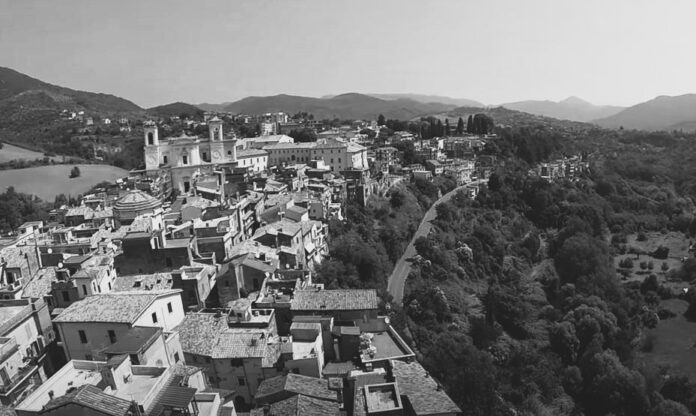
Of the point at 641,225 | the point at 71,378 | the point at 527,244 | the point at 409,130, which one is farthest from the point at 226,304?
the point at 409,130

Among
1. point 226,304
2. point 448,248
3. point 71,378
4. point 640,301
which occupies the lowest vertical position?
point 640,301

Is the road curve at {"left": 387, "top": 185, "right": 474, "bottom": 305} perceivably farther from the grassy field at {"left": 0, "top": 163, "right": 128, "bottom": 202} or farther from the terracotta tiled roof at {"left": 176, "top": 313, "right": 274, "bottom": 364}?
the grassy field at {"left": 0, "top": 163, "right": 128, "bottom": 202}

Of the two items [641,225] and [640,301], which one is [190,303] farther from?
[641,225]

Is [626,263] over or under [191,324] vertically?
under

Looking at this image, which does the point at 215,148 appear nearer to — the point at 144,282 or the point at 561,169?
the point at 144,282

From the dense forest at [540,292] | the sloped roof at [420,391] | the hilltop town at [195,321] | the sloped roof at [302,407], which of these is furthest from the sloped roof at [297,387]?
the dense forest at [540,292]

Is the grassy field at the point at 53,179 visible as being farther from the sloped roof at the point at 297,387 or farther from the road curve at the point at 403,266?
the sloped roof at the point at 297,387

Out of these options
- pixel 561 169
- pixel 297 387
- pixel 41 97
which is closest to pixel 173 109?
pixel 41 97
